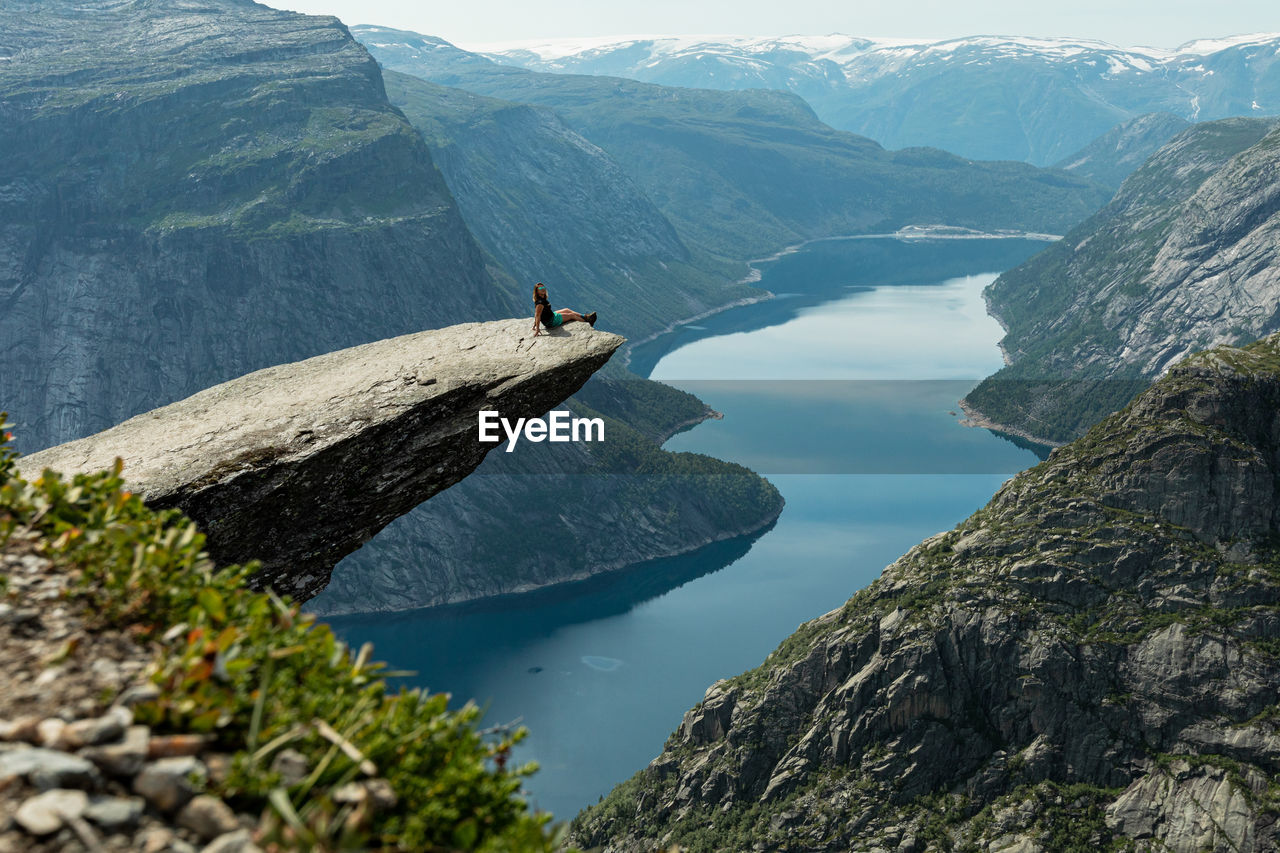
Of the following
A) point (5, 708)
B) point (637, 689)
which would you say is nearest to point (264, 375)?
point (5, 708)

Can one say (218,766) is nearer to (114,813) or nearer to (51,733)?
(114,813)

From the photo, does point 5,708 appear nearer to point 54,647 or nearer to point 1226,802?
point 54,647

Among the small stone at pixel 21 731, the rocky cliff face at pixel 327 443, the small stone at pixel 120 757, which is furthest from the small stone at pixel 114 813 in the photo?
the rocky cliff face at pixel 327 443

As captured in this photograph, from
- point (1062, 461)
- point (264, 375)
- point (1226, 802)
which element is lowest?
point (1226, 802)

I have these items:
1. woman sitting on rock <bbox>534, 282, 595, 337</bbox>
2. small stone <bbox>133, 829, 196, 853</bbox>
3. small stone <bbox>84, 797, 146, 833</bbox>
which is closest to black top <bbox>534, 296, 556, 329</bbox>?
woman sitting on rock <bbox>534, 282, 595, 337</bbox>

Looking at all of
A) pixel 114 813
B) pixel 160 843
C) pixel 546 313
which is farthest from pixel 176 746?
pixel 546 313
